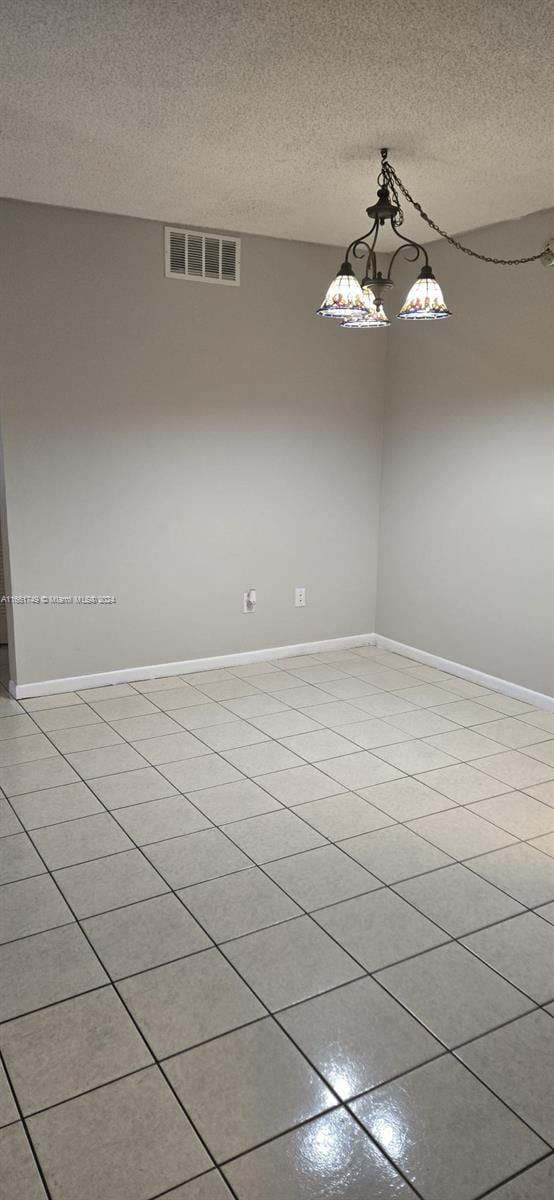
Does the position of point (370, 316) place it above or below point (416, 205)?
below

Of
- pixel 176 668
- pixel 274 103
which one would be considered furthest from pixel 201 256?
pixel 176 668

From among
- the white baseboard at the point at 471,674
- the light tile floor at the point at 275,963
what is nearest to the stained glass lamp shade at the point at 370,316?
the light tile floor at the point at 275,963

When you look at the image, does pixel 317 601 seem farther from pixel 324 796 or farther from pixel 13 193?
pixel 13 193

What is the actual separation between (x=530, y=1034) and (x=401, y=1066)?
0.32m

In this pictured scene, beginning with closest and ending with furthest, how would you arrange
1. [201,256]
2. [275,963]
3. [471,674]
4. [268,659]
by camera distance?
[275,963]
[201,256]
[471,674]
[268,659]

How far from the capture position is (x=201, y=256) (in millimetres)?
4133

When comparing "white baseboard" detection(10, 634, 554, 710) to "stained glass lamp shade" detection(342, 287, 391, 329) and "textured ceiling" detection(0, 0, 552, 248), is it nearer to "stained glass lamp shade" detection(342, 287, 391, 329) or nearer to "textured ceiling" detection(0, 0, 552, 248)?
"stained glass lamp shade" detection(342, 287, 391, 329)

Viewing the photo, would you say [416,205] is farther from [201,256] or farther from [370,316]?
[201,256]

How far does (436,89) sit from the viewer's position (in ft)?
7.84

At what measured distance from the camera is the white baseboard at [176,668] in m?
4.10

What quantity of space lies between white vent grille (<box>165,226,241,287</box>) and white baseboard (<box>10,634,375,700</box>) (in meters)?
2.06

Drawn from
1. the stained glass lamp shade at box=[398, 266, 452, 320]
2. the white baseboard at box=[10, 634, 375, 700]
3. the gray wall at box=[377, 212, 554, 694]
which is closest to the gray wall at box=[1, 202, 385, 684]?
the white baseboard at box=[10, 634, 375, 700]

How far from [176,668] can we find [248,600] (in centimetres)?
57

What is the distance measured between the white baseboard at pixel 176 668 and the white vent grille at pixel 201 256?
81.0 inches
